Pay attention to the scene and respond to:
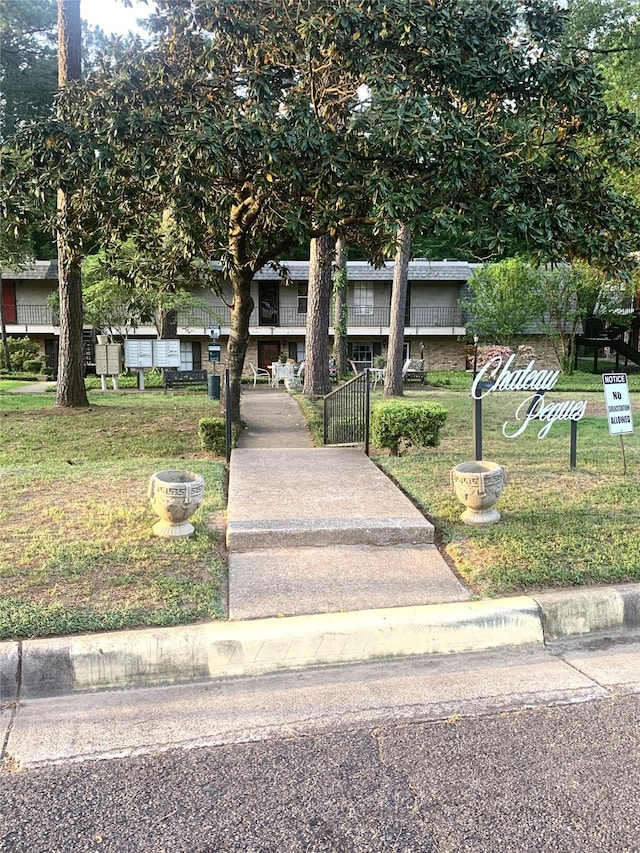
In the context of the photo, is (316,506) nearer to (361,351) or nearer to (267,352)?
(267,352)

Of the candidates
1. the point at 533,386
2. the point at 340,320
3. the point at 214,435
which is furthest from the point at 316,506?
the point at 340,320

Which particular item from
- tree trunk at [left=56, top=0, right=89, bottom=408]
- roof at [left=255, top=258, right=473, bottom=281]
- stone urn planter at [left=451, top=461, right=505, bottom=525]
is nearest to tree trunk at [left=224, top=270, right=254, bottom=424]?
tree trunk at [left=56, top=0, right=89, bottom=408]

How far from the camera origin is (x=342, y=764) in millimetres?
2676

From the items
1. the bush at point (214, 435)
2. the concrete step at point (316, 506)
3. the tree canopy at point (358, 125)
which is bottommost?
the concrete step at point (316, 506)

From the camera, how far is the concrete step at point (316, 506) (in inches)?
200

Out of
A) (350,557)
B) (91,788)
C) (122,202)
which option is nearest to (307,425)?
(122,202)

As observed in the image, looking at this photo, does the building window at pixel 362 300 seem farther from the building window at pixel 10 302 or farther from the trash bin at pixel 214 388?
the building window at pixel 10 302

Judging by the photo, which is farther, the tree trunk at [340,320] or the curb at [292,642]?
the tree trunk at [340,320]

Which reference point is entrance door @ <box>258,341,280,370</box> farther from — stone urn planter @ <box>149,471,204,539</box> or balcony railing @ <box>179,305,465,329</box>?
stone urn planter @ <box>149,471,204,539</box>

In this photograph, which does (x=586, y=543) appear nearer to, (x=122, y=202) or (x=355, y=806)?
(x=355, y=806)

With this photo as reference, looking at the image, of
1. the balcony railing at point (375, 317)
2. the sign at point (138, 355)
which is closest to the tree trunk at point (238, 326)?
the sign at point (138, 355)

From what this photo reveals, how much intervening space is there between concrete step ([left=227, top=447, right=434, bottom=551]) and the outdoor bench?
43.0ft

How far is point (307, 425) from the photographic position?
39.2 feet

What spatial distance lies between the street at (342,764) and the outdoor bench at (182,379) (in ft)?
58.5
